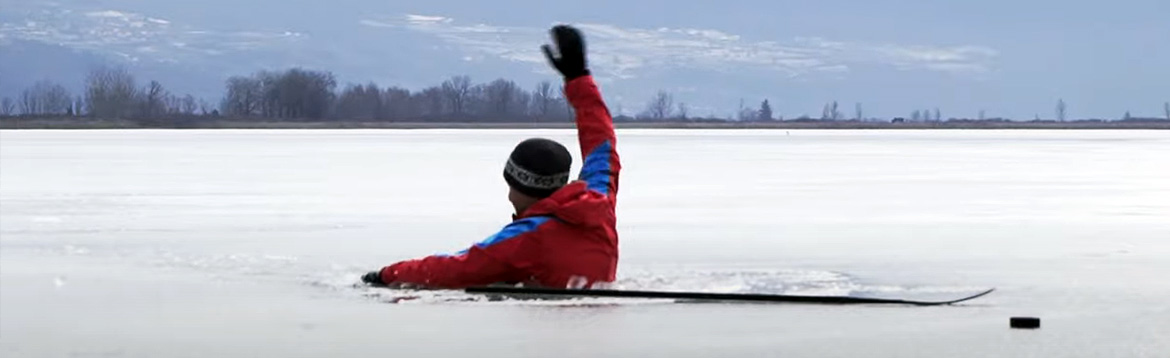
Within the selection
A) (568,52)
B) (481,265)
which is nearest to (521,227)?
(481,265)

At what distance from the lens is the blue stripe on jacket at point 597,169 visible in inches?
342

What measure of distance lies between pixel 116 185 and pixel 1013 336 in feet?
53.0

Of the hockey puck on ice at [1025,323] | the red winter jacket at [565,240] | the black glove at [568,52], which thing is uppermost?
the black glove at [568,52]

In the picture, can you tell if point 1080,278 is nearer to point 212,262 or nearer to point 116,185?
point 212,262

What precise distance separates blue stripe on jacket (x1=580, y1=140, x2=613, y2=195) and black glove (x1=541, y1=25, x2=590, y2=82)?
1.26 ft

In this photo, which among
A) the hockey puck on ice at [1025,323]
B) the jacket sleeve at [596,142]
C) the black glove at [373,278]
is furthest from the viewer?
the black glove at [373,278]

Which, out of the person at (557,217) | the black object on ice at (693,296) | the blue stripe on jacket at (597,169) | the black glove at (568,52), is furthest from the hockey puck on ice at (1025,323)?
the black glove at (568,52)

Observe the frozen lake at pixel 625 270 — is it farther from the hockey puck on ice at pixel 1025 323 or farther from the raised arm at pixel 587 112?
the raised arm at pixel 587 112

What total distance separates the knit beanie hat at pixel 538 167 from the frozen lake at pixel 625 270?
0.53 meters

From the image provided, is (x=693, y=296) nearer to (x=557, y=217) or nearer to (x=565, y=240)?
(x=565, y=240)

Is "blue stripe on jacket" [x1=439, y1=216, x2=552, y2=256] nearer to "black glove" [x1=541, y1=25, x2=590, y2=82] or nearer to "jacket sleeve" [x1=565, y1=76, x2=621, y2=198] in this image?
"jacket sleeve" [x1=565, y1=76, x2=621, y2=198]

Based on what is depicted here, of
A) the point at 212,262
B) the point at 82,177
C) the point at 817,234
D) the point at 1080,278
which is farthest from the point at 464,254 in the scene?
the point at 82,177

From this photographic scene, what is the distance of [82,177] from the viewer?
24.4 m

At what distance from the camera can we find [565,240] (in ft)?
27.3
